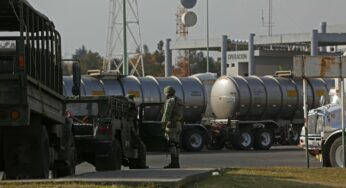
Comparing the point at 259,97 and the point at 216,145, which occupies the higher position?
the point at 259,97

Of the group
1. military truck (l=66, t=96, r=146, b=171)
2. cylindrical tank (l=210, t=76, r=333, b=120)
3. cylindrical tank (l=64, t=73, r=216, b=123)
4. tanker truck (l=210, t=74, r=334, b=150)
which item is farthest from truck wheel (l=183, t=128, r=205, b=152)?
military truck (l=66, t=96, r=146, b=171)

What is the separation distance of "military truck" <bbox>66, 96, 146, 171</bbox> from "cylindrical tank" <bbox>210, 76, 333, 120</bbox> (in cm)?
2073

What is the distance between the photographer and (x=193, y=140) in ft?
128

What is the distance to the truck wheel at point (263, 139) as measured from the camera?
41.1 meters

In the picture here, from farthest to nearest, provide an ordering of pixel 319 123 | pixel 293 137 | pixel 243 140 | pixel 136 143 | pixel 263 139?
pixel 293 137 → pixel 263 139 → pixel 243 140 → pixel 319 123 → pixel 136 143

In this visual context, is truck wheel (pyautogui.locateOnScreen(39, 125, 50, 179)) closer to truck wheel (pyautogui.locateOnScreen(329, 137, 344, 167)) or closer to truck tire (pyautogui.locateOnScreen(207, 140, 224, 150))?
truck wheel (pyautogui.locateOnScreen(329, 137, 344, 167))

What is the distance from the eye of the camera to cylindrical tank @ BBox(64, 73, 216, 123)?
37969mm

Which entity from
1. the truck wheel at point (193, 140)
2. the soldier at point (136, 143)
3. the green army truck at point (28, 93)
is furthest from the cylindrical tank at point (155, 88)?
the green army truck at point (28, 93)

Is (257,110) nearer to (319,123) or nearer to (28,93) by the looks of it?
(319,123)

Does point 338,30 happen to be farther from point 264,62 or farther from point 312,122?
point 312,122

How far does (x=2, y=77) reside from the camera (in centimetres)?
1356

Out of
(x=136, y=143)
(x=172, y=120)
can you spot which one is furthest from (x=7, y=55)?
(x=136, y=143)

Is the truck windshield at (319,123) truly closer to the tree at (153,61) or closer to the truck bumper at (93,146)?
the truck bumper at (93,146)

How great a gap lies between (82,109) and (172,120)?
204 cm
